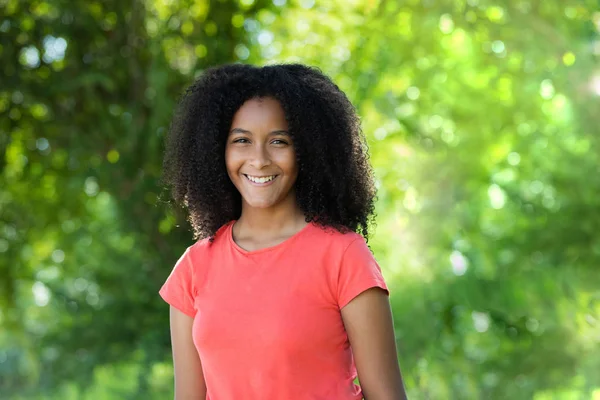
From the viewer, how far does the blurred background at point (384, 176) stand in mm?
3438

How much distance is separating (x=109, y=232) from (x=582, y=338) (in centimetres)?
206

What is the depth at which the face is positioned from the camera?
5.61 ft

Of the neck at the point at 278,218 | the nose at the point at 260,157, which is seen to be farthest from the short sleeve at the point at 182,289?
the nose at the point at 260,157

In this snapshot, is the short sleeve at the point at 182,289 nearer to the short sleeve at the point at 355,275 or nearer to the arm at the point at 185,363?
the arm at the point at 185,363

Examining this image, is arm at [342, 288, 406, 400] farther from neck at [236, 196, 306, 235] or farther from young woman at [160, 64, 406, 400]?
neck at [236, 196, 306, 235]

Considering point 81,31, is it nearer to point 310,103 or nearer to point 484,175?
point 484,175

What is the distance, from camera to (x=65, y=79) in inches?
158

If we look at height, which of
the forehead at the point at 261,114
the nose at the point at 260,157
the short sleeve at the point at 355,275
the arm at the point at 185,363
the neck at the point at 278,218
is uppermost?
the forehead at the point at 261,114

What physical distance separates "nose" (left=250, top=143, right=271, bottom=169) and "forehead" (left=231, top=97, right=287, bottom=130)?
0.14 feet

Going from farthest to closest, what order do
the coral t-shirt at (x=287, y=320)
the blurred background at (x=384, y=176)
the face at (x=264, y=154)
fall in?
the blurred background at (x=384, y=176) < the face at (x=264, y=154) < the coral t-shirt at (x=287, y=320)

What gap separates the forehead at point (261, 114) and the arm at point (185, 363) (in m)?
0.39

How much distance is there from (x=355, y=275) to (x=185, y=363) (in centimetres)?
41

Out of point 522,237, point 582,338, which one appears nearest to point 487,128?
point 522,237

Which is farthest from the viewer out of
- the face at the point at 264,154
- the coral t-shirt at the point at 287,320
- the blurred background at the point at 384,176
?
the blurred background at the point at 384,176
